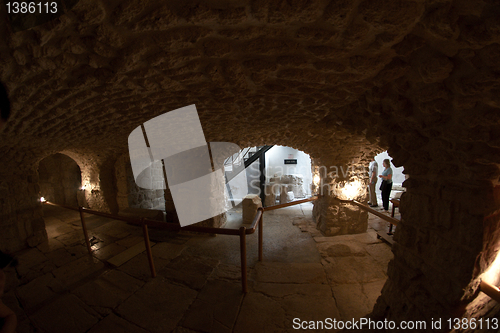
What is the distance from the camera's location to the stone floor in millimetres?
2250

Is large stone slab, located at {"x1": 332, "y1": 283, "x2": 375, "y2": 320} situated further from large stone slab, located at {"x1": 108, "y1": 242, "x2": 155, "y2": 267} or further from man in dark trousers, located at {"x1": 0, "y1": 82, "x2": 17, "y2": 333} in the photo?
large stone slab, located at {"x1": 108, "y1": 242, "x2": 155, "y2": 267}

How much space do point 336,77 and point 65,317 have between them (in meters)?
3.91

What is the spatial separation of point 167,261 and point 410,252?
3636 mm

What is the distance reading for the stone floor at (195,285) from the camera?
2.25 meters

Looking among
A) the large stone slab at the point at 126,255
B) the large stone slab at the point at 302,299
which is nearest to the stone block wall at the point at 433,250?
the large stone slab at the point at 302,299

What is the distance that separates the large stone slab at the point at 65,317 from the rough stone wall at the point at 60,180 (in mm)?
7417

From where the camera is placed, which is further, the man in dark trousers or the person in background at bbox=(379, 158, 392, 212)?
the person in background at bbox=(379, 158, 392, 212)

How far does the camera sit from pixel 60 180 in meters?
8.34

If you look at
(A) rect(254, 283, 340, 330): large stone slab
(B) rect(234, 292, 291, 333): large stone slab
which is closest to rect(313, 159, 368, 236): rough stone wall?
(A) rect(254, 283, 340, 330): large stone slab

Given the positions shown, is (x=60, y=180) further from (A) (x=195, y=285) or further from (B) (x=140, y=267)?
(A) (x=195, y=285)

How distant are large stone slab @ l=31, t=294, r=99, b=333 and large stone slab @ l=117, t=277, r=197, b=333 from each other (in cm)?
32

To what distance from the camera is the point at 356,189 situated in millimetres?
4582

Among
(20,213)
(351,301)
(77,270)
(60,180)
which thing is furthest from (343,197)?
(60,180)
